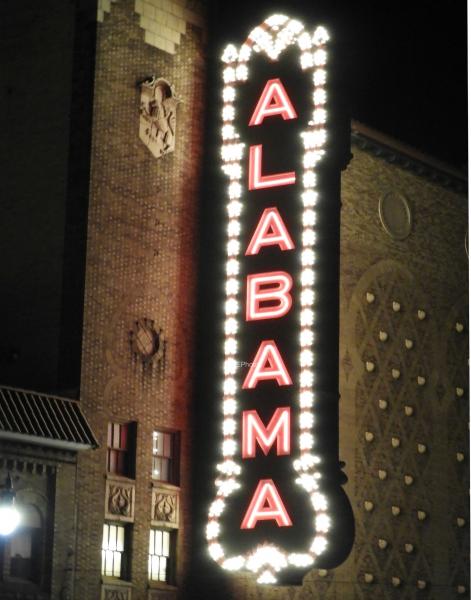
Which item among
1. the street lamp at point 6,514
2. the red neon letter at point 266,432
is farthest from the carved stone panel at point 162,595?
the street lamp at point 6,514

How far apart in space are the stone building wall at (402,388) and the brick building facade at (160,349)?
0.23ft

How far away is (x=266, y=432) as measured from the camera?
112 feet

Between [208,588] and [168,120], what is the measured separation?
37.2 feet

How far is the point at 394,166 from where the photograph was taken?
4434 cm

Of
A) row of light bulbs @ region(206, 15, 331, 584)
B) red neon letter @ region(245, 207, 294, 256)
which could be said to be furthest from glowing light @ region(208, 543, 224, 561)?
red neon letter @ region(245, 207, 294, 256)

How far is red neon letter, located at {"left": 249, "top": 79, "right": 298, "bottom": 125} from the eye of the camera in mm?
35938

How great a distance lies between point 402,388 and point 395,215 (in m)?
4.97

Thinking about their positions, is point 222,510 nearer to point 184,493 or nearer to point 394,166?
point 184,493

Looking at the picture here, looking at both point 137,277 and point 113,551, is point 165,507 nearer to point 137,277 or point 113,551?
point 113,551

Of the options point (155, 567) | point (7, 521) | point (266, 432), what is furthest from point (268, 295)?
point (7, 521)

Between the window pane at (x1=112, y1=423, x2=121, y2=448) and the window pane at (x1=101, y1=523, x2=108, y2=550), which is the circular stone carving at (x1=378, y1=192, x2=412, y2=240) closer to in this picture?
the window pane at (x1=112, y1=423, x2=121, y2=448)

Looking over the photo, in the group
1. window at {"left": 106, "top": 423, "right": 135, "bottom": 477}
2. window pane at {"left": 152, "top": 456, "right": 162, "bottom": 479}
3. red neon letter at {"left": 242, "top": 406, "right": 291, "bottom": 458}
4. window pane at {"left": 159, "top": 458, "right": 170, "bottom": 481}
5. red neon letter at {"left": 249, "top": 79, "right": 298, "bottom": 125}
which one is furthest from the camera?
window pane at {"left": 159, "top": 458, "right": 170, "bottom": 481}

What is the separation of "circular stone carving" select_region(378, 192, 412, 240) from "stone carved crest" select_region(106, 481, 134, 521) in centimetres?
1250

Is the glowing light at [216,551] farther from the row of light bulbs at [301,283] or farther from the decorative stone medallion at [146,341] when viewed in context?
the decorative stone medallion at [146,341]
